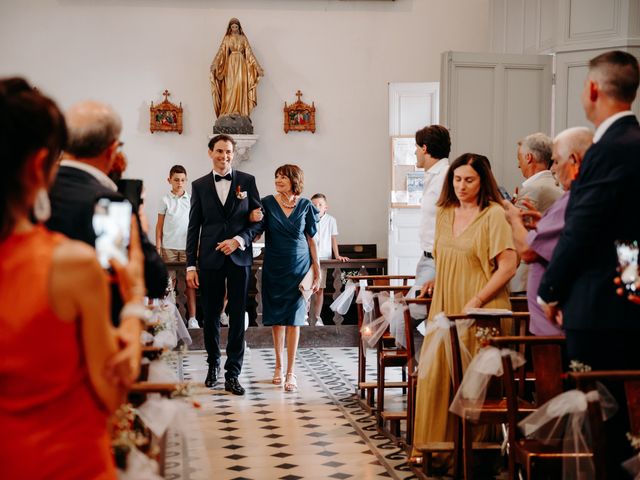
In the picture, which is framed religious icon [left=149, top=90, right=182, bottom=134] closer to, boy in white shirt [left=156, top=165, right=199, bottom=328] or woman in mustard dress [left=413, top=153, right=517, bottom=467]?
boy in white shirt [left=156, top=165, right=199, bottom=328]

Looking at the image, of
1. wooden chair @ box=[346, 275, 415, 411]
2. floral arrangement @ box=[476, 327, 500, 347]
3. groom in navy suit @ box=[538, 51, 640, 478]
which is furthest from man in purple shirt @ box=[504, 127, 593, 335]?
wooden chair @ box=[346, 275, 415, 411]

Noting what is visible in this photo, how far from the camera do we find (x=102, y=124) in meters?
2.53

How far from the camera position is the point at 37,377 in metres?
1.60

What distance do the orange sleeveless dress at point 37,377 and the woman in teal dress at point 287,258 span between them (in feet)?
18.3

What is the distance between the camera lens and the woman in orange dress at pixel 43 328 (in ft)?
5.20

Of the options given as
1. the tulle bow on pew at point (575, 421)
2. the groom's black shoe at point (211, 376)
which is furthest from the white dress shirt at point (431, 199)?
the groom's black shoe at point (211, 376)

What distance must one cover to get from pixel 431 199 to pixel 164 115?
25.5 ft

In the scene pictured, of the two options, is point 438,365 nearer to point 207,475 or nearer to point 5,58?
point 207,475

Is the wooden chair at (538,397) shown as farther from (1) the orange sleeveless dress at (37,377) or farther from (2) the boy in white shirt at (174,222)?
(2) the boy in white shirt at (174,222)

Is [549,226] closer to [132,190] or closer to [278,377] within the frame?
[132,190]

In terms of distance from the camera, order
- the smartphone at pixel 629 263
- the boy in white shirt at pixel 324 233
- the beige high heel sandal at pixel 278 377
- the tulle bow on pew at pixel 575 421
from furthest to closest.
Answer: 1. the boy in white shirt at pixel 324 233
2. the beige high heel sandal at pixel 278 377
3. the tulle bow on pew at pixel 575 421
4. the smartphone at pixel 629 263

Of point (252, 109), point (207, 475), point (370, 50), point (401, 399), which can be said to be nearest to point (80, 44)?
point (252, 109)

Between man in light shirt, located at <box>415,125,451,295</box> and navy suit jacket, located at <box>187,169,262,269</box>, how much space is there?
1801mm

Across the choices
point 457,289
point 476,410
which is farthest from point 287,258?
point 476,410
